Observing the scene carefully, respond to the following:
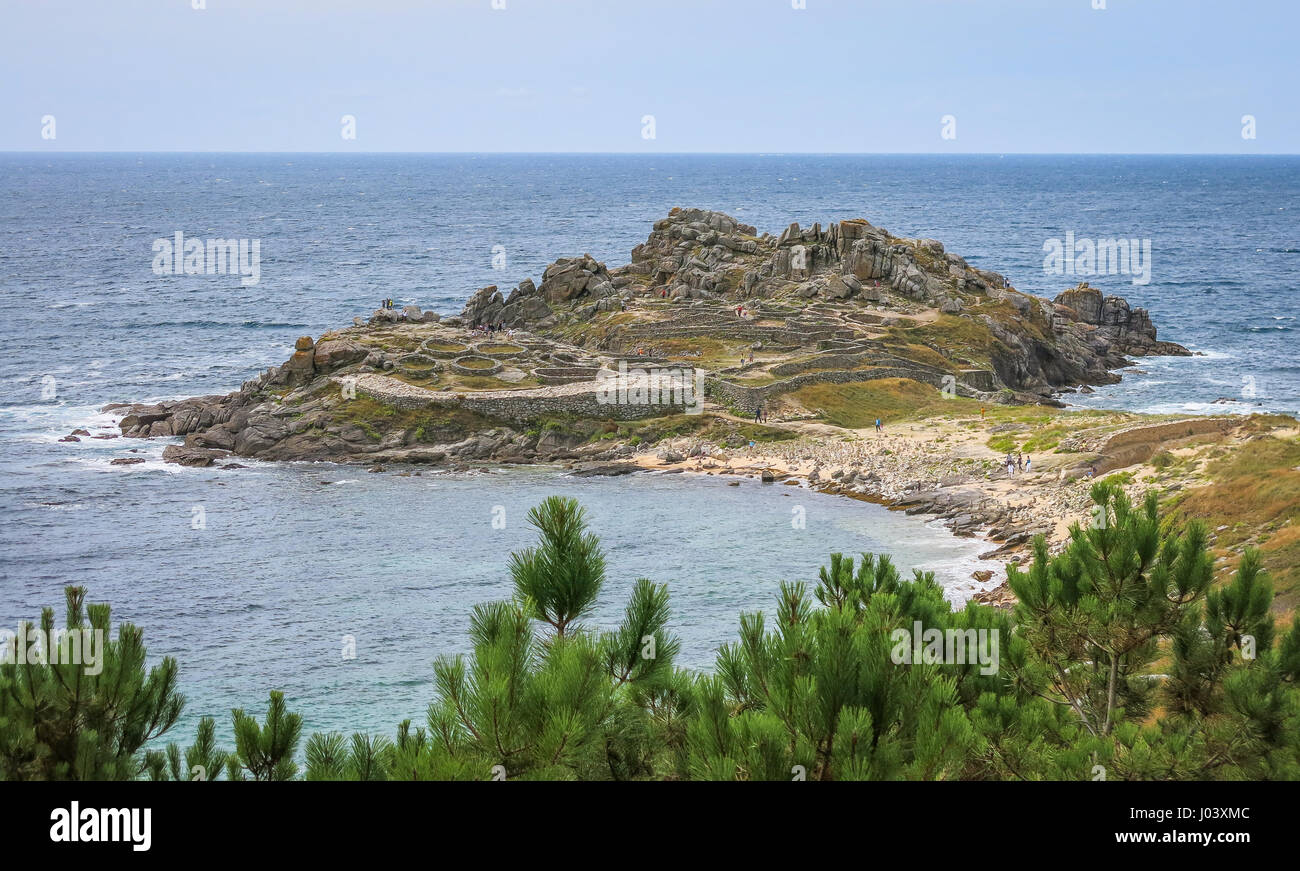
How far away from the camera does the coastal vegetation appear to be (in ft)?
30.9

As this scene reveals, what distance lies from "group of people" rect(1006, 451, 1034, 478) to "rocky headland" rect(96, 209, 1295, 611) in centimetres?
40

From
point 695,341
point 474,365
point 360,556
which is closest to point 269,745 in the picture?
point 360,556

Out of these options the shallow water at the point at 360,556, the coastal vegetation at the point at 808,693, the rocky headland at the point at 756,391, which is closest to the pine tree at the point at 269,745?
the coastal vegetation at the point at 808,693

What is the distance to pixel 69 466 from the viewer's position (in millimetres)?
64562

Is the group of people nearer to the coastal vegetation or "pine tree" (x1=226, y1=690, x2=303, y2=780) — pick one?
the coastal vegetation

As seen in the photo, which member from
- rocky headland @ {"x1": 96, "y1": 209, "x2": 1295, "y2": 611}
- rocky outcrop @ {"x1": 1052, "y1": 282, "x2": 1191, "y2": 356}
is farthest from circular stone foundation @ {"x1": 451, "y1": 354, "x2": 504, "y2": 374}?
rocky outcrop @ {"x1": 1052, "y1": 282, "x2": 1191, "y2": 356}

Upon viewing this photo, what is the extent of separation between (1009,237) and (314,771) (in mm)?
200352

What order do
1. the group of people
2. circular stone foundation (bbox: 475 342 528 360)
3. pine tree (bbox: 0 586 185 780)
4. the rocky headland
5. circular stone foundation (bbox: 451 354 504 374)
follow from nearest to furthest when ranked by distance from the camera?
pine tree (bbox: 0 586 185 780), the group of people, the rocky headland, circular stone foundation (bbox: 451 354 504 374), circular stone foundation (bbox: 475 342 528 360)

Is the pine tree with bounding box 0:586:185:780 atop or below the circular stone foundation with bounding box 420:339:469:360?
below

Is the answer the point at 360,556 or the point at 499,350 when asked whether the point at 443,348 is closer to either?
the point at 499,350

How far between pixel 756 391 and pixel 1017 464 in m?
15.9

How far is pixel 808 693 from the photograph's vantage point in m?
9.24
